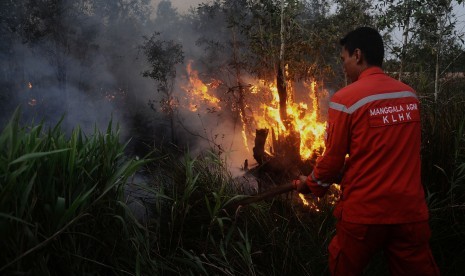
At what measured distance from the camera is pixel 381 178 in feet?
6.88

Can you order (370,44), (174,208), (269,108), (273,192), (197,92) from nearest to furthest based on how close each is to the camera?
(370,44) < (273,192) < (174,208) < (269,108) < (197,92)

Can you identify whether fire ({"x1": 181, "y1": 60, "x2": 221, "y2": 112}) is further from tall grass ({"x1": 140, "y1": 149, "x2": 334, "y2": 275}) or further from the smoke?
tall grass ({"x1": 140, "y1": 149, "x2": 334, "y2": 275})

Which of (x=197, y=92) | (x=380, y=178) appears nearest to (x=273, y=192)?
(x=380, y=178)

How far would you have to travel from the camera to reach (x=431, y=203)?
10.6ft

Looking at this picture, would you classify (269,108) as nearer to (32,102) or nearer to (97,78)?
(32,102)

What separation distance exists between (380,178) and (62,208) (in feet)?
6.17

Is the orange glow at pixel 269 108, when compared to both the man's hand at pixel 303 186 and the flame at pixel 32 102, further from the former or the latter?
the flame at pixel 32 102

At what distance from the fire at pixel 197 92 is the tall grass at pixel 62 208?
1448cm

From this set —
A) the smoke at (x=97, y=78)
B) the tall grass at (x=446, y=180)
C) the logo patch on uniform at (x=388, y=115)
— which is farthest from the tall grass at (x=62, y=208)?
the smoke at (x=97, y=78)

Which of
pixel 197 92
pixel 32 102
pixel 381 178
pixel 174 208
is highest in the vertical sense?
pixel 197 92

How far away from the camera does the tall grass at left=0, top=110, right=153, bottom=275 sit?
178cm

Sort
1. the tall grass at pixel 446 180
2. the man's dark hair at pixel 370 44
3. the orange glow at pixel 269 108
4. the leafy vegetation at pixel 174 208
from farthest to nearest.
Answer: the orange glow at pixel 269 108, the tall grass at pixel 446 180, the man's dark hair at pixel 370 44, the leafy vegetation at pixel 174 208

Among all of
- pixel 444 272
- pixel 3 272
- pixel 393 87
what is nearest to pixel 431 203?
pixel 444 272

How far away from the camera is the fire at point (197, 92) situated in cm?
1697
